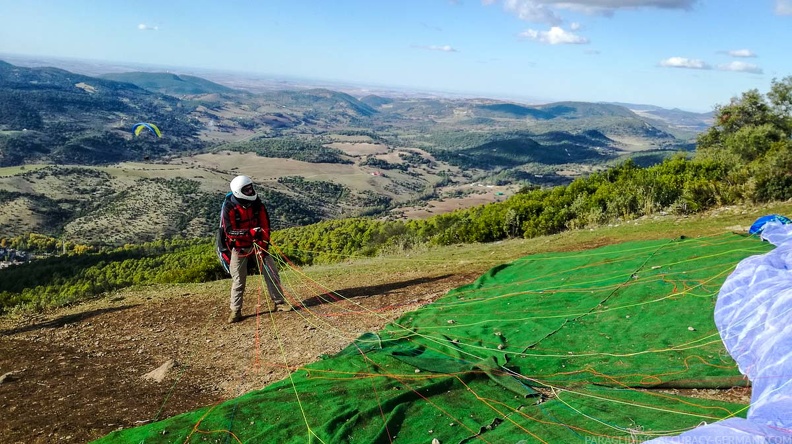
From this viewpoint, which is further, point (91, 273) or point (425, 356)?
point (91, 273)

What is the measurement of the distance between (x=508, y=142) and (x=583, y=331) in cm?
17944

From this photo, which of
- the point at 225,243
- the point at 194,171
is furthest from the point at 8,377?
the point at 194,171

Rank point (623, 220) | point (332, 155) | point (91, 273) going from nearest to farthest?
1. point (623, 220)
2. point (91, 273)
3. point (332, 155)

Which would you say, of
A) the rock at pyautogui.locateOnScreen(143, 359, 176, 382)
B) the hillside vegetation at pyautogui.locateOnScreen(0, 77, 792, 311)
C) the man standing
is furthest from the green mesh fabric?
the hillside vegetation at pyautogui.locateOnScreen(0, 77, 792, 311)

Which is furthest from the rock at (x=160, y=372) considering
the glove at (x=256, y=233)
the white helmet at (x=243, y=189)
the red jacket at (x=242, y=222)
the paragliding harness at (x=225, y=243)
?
the white helmet at (x=243, y=189)

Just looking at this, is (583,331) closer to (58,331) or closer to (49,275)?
(58,331)

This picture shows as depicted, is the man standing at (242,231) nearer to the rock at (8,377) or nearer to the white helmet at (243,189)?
the white helmet at (243,189)

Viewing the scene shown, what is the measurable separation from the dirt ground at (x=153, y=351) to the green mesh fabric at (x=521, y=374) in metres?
0.58

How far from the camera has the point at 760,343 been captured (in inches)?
185

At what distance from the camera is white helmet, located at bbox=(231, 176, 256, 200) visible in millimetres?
7023

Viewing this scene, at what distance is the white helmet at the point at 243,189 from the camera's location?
7.02 metres

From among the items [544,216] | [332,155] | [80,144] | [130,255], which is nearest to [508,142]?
[332,155]

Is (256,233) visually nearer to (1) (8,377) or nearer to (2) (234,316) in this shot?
(2) (234,316)

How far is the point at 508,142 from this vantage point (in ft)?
586
